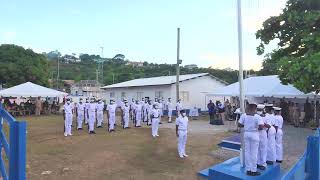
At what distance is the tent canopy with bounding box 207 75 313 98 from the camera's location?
25.2 metres

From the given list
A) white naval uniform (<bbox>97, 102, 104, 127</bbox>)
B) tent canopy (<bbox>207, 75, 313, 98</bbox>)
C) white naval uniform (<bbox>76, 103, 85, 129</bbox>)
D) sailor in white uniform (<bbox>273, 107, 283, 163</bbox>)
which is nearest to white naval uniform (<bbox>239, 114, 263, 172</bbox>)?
sailor in white uniform (<bbox>273, 107, 283, 163</bbox>)

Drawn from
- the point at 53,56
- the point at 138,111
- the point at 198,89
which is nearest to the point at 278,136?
the point at 138,111

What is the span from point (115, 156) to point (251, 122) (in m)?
6.21

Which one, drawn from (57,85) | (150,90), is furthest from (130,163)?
(57,85)

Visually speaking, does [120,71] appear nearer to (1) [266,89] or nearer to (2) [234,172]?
(1) [266,89]

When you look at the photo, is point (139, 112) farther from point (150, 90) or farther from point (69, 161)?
point (150, 90)

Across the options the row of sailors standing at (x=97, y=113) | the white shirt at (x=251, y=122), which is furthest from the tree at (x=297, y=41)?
the white shirt at (x=251, y=122)

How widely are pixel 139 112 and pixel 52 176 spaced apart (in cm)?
1252

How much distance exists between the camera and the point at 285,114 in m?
28.2

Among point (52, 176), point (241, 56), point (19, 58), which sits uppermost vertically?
point (19, 58)

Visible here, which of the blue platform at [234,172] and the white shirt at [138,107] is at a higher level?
the white shirt at [138,107]

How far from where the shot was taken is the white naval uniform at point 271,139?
12.6m

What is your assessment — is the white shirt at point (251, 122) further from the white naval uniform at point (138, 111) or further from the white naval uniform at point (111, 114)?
the white naval uniform at point (138, 111)

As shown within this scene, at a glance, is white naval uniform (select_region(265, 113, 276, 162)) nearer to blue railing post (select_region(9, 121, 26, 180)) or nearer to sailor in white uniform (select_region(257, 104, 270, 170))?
sailor in white uniform (select_region(257, 104, 270, 170))
